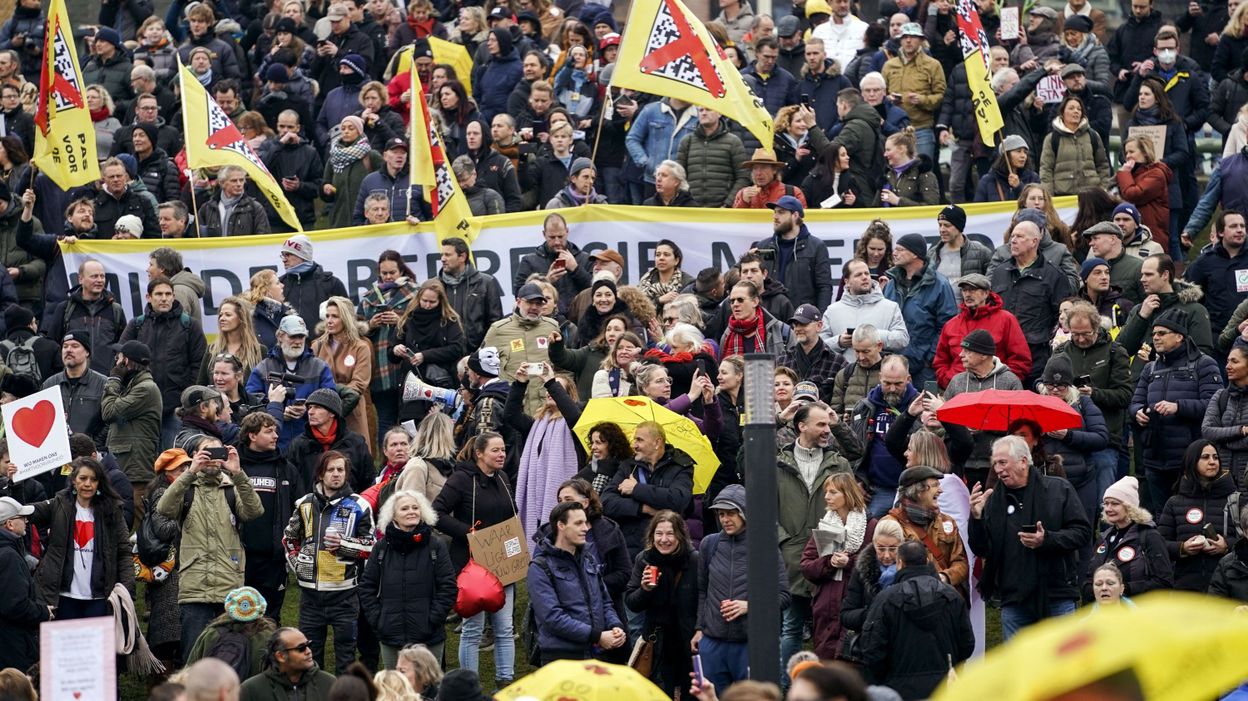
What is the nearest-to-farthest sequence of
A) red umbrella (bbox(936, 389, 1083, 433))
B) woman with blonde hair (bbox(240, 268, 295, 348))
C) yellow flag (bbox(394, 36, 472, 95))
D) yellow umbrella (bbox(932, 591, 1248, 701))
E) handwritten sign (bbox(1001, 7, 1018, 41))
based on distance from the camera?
yellow umbrella (bbox(932, 591, 1248, 701)) < red umbrella (bbox(936, 389, 1083, 433)) < woman with blonde hair (bbox(240, 268, 295, 348)) < handwritten sign (bbox(1001, 7, 1018, 41)) < yellow flag (bbox(394, 36, 472, 95))

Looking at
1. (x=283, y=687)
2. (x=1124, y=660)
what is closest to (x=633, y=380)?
(x=283, y=687)

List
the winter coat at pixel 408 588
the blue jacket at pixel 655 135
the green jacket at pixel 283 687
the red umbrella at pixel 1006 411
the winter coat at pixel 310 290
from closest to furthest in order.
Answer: the green jacket at pixel 283 687 → the winter coat at pixel 408 588 → the red umbrella at pixel 1006 411 → the winter coat at pixel 310 290 → the blue jacket at pixel 655 135

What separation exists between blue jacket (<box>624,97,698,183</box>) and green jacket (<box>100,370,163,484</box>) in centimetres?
646

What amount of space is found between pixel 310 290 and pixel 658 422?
5174 mm

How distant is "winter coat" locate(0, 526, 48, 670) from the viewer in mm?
13461

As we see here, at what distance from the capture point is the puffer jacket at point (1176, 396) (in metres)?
15.0

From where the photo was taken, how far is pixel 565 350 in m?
15.8

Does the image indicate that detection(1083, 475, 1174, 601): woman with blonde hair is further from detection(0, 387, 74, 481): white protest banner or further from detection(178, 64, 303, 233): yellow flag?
detection(178, 64, 303, 233): yellow flag

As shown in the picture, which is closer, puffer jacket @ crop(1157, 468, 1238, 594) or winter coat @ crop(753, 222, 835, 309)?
puffer jacket @ crop(1157, 468, 1238, 594)

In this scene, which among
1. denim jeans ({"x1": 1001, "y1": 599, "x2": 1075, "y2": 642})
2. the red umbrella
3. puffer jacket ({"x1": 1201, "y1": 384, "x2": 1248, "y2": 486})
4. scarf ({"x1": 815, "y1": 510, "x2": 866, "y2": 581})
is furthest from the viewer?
puffer jacket ({"x1": 1201, "y1": 384, "x2": 1248, "y2": 486})

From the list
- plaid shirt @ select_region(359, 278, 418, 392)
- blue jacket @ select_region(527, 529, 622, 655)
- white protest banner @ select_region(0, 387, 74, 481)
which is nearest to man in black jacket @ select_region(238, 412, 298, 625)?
white protest banner @ select_region(0, 387, 74, 481)

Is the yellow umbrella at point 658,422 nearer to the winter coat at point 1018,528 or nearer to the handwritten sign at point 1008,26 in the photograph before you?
the winter coat at point 1018,528

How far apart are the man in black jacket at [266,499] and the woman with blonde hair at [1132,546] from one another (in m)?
5.31

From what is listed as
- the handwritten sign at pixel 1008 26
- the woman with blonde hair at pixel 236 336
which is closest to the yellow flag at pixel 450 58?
the handwritten sign at pixel 1008 26
